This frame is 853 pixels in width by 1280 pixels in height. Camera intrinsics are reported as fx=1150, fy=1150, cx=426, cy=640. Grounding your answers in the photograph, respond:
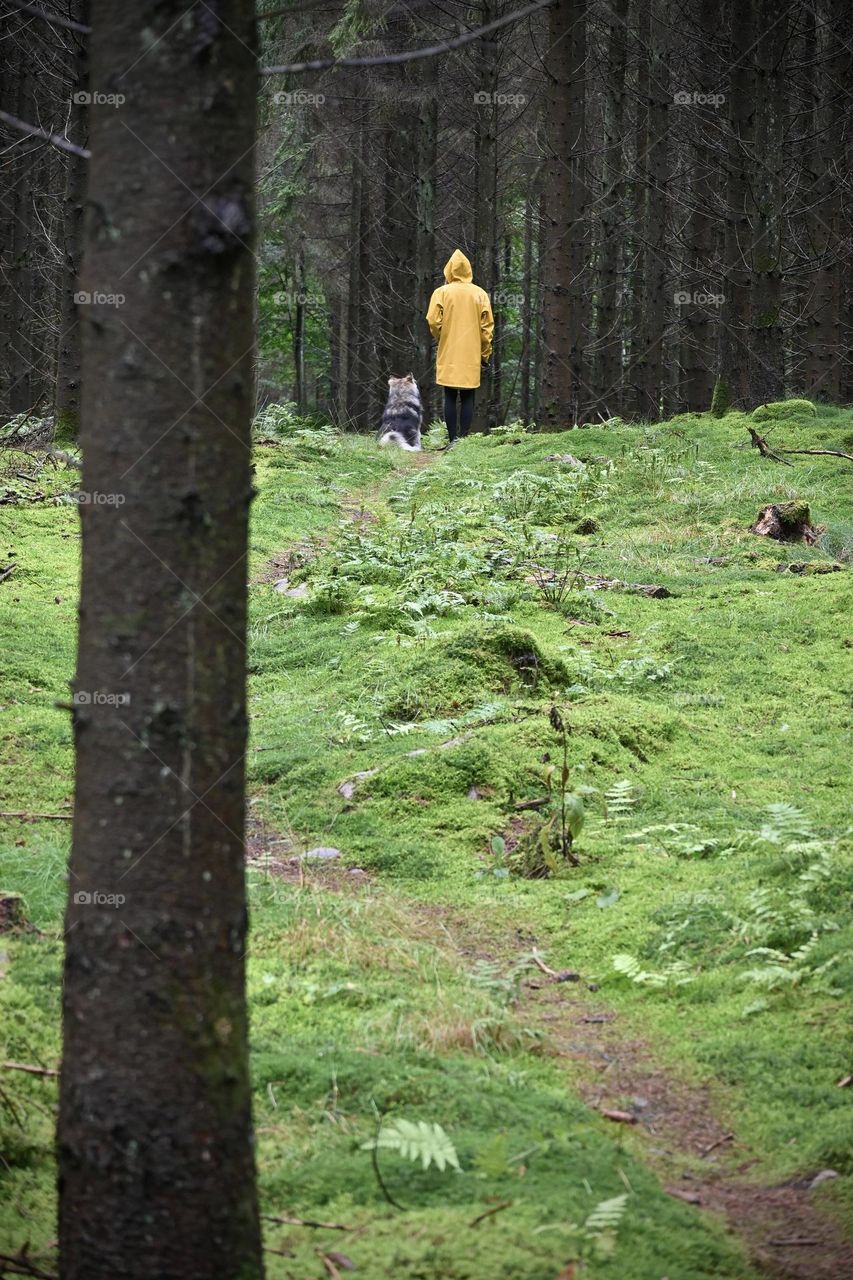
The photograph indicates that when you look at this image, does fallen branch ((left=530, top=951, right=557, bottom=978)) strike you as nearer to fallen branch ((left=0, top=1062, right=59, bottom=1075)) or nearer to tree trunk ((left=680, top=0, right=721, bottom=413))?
fallen branch ((left=0, top=1062, right=59, bottom=1075))

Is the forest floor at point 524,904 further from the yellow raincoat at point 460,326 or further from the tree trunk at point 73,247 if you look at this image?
the yellow raincoat at point 460,326

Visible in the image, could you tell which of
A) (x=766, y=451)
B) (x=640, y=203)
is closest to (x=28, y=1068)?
(x=766, y=451)

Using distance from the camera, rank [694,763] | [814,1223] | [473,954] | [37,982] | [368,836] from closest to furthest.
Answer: [814,1223] < [37,982] < [473,954] < [368,836] < [694,763]

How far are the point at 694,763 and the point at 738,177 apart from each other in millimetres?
15570

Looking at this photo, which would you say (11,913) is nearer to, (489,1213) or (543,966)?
(543,966)

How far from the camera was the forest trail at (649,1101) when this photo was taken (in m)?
2.76

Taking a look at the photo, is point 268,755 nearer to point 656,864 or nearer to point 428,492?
point 656,864

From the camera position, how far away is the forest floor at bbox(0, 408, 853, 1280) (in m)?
2.72

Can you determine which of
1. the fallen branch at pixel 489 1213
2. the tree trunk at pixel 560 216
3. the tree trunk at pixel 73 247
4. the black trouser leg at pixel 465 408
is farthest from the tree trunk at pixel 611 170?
the fallen branch at pixel 489 1213

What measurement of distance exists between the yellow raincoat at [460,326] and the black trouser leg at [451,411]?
540 mm

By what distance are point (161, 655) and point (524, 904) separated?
3.00 metres

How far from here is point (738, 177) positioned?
61.8 ft

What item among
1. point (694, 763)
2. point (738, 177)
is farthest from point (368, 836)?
point (738, 177)

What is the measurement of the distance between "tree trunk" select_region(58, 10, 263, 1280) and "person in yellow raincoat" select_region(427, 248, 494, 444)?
1567 centimetres
